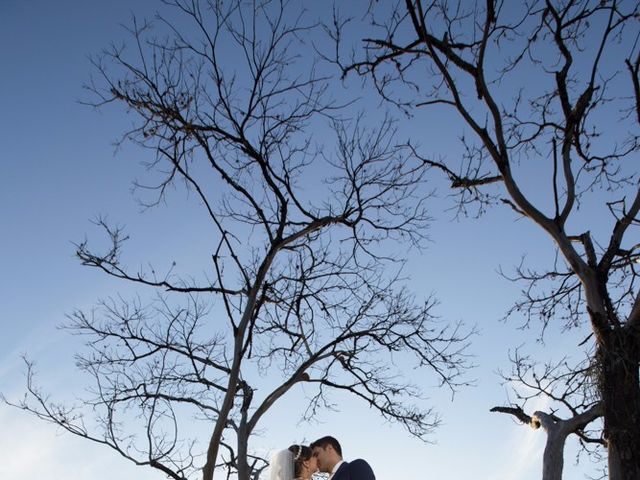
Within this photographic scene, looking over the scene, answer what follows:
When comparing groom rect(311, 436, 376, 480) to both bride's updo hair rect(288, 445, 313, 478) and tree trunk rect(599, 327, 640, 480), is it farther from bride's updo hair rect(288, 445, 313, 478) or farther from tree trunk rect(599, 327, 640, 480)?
tree trunk rect(599, 327, 640, 480)

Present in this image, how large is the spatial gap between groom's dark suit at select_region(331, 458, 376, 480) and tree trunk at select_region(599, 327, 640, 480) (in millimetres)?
2344

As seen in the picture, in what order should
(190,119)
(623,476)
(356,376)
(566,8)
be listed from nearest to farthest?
(623,476), (566,8), (190,119), (356,376)

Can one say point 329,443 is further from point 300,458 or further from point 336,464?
Answer: point 300,458

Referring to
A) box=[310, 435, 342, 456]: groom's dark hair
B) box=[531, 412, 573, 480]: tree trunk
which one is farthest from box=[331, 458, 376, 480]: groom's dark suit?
box=[531, 412, 573, 480]: tree trunk

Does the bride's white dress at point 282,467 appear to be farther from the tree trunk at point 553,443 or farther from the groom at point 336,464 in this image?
the tree trunk at point 553,443

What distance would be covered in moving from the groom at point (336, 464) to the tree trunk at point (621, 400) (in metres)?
2.34

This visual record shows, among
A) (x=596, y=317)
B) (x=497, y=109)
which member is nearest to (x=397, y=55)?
(x=497, y=109)

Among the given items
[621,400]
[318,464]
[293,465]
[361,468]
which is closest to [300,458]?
[293,465]

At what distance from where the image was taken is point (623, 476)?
6469 mm

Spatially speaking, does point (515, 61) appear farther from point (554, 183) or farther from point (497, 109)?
point (554, 183)

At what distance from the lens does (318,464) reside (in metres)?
6.80

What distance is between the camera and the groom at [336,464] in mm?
6242

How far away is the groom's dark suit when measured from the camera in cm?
623

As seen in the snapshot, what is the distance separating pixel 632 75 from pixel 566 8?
1.13 metres
